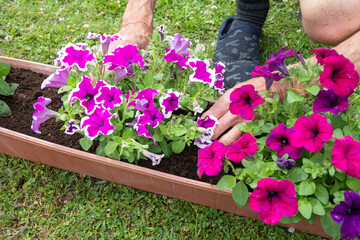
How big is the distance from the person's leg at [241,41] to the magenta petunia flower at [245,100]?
988mm

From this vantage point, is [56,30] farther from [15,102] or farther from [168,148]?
[168,148]

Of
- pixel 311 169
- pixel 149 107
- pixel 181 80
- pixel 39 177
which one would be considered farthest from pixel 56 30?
pixel 311 169

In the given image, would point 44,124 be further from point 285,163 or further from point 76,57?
point 285,163

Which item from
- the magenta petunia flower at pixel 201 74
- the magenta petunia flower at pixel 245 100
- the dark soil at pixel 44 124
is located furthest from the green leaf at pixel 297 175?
the magenta petunia flower at pixel 201 74

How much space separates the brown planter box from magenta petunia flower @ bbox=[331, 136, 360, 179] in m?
0.43

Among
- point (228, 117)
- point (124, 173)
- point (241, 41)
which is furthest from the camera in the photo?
point (241, 41)

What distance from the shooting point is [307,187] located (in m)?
1.25

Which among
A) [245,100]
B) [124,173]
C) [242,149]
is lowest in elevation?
[124,173]

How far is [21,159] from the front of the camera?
6.38ft

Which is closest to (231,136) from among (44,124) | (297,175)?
(297,175)

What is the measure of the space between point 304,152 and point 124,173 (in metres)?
0.84

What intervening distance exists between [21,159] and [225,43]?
1.56 meters

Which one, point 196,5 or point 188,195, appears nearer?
point 188,195

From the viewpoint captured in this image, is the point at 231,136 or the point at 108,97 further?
the point at 231,136
